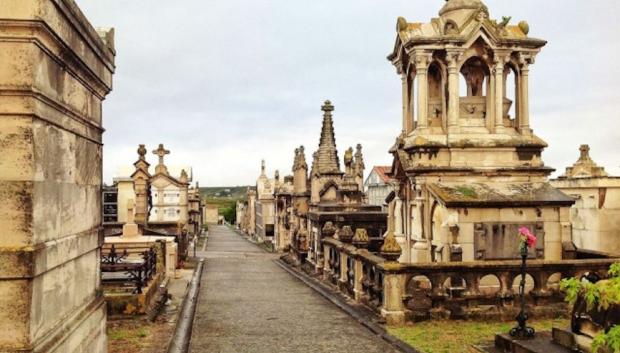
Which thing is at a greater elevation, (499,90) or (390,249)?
(499,90)

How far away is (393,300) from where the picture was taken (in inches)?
430

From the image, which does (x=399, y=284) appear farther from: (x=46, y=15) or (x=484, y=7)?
(x=46, y=15)

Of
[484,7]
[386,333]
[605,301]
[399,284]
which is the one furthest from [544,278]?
[484,7]

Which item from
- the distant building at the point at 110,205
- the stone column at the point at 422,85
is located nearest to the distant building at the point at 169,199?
the distant building at the point at 110,205

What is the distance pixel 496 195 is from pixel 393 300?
357 centimetres

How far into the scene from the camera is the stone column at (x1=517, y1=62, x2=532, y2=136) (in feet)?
46.7

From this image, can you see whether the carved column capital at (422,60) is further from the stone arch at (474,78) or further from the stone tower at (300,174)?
the stone tower at (300,174)

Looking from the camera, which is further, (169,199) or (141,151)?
(169,199)

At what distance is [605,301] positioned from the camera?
6.51m

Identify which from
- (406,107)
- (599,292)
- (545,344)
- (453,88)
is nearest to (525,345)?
(545,344)

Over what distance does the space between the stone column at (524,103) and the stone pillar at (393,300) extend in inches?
216

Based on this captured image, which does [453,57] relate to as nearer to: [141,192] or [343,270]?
[343,270]

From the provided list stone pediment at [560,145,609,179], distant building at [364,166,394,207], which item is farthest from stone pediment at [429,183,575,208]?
distant building at [364,166,394,207]

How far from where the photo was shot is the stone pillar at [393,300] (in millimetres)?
10812
